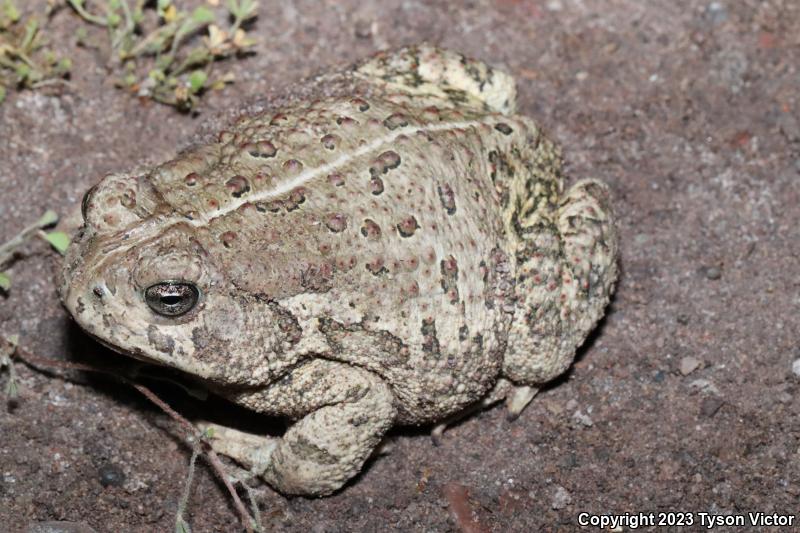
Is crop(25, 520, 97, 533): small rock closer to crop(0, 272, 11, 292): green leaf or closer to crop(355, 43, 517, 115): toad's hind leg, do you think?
crop(0, 272, 11, 292): green leaf

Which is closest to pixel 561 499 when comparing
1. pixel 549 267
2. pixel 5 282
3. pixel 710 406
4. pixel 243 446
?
pixel 710 406

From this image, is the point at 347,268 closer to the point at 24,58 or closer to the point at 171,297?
the point at 171,297

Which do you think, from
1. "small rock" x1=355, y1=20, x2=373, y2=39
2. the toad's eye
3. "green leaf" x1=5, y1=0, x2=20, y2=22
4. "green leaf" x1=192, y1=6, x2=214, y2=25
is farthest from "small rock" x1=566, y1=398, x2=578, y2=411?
"green leaf" x1=5, y1=0, x2=20, y2=22

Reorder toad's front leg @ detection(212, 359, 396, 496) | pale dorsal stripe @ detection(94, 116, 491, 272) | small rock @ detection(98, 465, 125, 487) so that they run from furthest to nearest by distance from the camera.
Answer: small rock @ detection(98, 465, 125, 487)
toad's front leg @ detection(212, 359, 396, 496)
pale dorsal stripe @ detection(94, 116, 491, 272)

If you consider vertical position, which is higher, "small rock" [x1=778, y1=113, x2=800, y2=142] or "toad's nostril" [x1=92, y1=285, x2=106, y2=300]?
"toad's nostril" [x1=92, y1=285, x2=106, y2=300]

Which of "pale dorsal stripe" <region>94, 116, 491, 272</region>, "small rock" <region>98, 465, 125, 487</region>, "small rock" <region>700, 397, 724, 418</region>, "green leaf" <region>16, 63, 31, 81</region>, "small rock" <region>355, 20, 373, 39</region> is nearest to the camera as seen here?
"pale dorsal stripe" <region>94, 116, 491, 272</region>

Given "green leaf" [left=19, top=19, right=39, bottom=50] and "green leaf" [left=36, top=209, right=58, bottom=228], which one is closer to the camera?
"green leaf" [left=36, top=209, right=58, bottom=228]

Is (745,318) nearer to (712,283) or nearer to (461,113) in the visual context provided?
(712,283)

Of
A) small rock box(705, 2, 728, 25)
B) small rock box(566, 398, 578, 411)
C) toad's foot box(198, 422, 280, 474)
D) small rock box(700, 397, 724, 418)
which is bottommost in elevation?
small rock box(566, 398, 578, 411)
